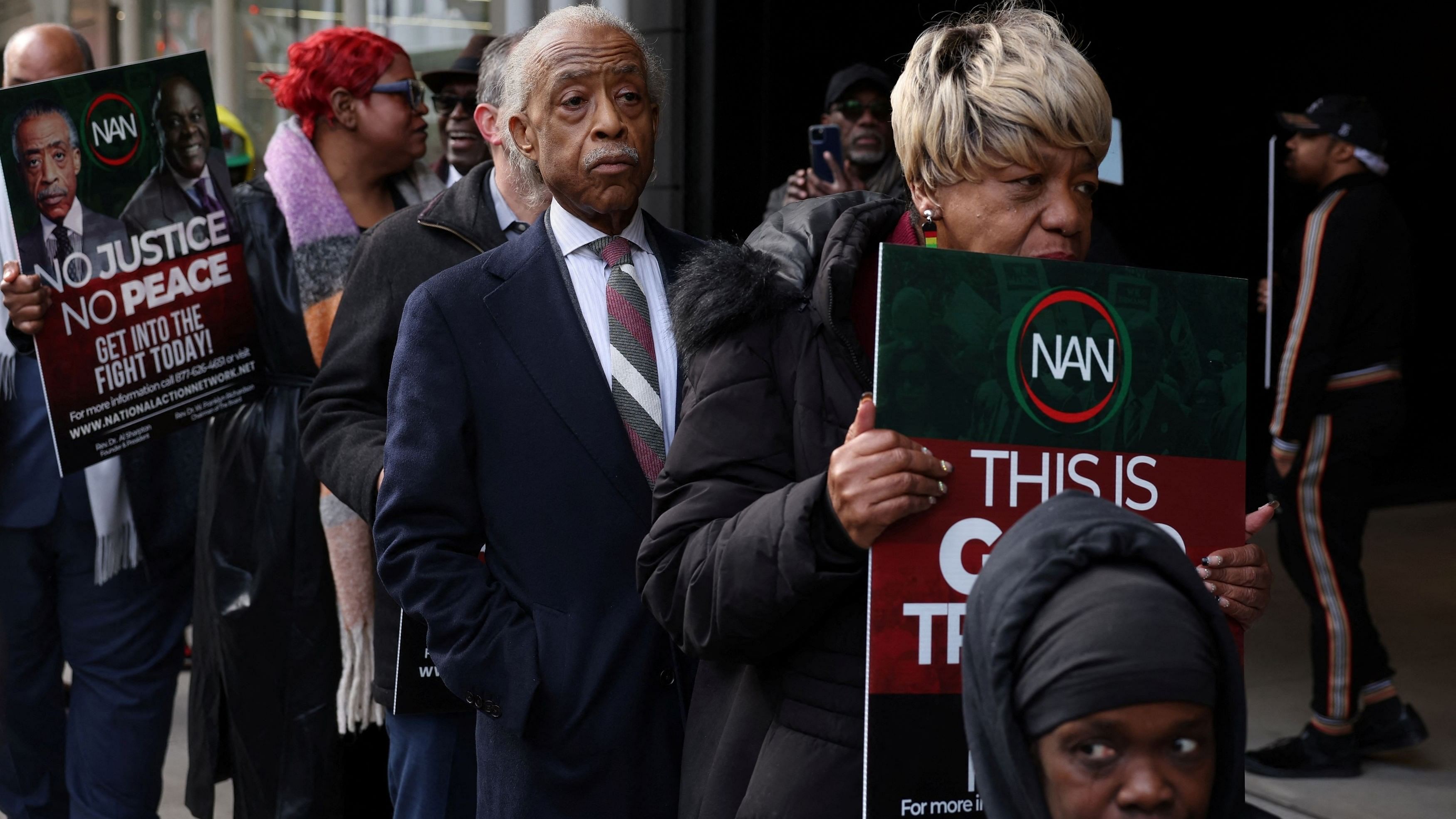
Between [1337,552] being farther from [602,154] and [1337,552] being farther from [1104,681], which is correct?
[1104,681]

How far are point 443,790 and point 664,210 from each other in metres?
3.54

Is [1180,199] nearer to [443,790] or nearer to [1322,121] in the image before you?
[1322,121]

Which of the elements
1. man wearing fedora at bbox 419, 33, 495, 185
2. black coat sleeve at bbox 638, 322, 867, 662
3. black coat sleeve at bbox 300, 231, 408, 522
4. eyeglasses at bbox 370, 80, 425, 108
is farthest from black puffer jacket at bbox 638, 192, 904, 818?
man wearing fedora at bbox 419, 33, 495, 185

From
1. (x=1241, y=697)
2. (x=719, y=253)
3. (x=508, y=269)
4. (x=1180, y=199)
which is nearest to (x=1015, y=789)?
(x=1241, y=697)

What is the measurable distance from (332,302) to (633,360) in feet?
5.12

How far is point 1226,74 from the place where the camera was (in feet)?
31.9

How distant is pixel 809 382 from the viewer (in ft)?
6.00

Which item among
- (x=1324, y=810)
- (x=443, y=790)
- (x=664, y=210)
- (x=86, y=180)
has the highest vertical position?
(x=86, y=180)

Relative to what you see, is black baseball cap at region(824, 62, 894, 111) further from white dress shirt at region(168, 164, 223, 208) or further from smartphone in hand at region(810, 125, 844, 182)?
white dress shirt at region(168, 164, 223, 208)

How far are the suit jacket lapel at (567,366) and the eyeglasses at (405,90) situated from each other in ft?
5.36

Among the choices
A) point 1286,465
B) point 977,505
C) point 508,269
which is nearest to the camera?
point 977,505

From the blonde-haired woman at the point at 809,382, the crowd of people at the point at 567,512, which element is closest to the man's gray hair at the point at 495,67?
the crowd of people at the point at 567,512

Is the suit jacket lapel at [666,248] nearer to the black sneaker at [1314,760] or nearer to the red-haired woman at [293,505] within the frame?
the red-haired woman at [293,505]

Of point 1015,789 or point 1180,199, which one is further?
point 1180,199
